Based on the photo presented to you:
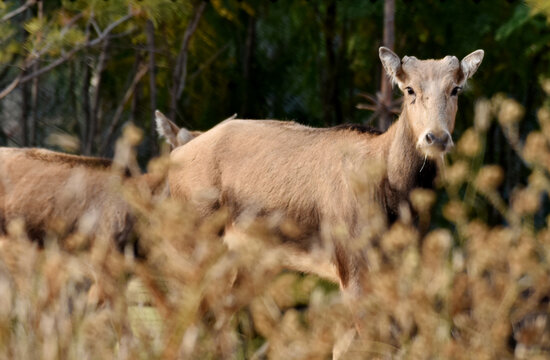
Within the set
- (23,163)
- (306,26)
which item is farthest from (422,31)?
(23,163)

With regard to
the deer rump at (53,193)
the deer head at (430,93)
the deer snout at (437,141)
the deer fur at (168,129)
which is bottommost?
the deer rump at (53,193)

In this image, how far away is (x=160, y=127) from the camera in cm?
970

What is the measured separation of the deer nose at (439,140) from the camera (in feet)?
18.8

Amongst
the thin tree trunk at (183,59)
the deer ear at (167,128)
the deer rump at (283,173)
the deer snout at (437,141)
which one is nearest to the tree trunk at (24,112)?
the thin tree trunk at (183,59)

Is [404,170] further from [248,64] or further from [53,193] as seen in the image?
[248,64]

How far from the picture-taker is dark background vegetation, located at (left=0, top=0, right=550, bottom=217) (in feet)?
34.7

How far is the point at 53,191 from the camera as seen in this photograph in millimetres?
8141

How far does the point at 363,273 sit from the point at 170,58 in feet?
16.7

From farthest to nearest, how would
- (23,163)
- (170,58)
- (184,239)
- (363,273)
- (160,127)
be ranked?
(170,58) → (160,127) → (23,163) → (363,273) → (184,239)

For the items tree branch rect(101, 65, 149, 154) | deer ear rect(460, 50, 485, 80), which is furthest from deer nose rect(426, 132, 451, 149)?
tree branch rect(101, 65, 149, 154)

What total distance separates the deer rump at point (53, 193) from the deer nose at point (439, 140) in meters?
3.02

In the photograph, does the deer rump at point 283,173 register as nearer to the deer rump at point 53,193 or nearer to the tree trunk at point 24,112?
the deer rump at point 53,193

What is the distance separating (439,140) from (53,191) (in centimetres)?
373

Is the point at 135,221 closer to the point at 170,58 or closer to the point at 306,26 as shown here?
the point at 170,58
